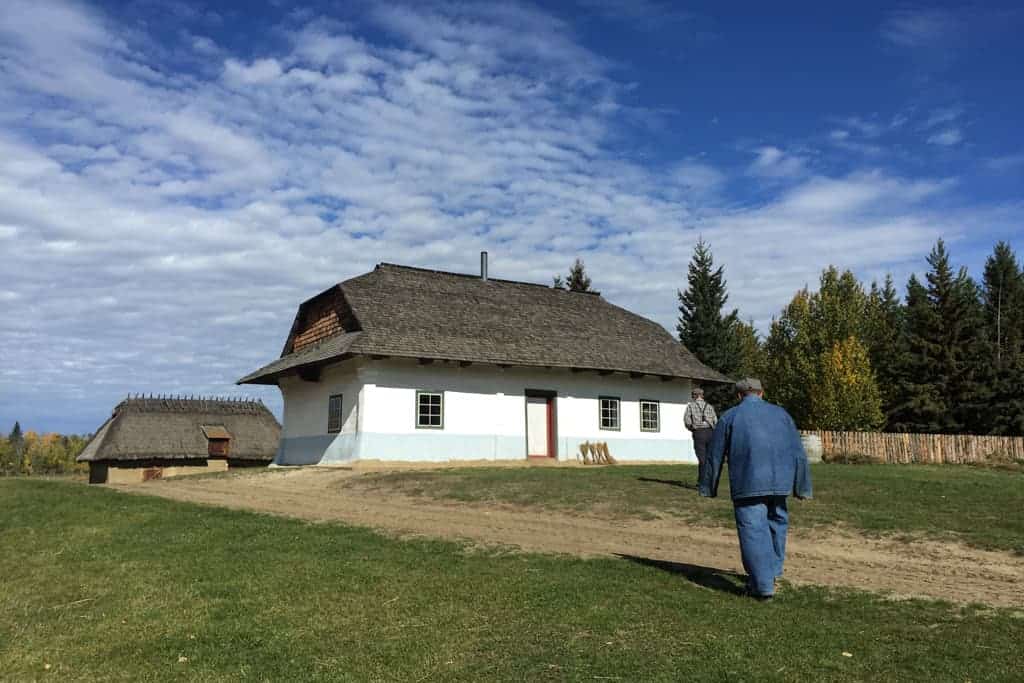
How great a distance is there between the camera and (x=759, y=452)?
7.81 metres

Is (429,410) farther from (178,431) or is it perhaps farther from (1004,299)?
(1004,299)

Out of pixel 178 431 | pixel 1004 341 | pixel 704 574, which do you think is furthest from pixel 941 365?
pixel 704 574

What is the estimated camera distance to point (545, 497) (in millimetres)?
15227

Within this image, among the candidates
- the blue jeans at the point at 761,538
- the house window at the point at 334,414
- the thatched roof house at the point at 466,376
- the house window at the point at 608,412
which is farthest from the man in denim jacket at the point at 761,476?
the house window at the point at 608,412

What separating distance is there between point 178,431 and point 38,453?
72533 millimetres

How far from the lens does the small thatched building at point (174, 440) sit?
4060cm

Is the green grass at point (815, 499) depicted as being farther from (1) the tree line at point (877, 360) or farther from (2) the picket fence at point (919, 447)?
(1) the tree line at point (877, 360)

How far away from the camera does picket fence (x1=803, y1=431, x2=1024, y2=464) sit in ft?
114

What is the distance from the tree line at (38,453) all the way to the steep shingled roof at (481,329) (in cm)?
6298

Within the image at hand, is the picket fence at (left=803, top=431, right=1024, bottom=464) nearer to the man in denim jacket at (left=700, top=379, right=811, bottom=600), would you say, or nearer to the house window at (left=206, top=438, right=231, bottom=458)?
the man in denim jacket at (left=700, top=379, right=811, bottom=600)

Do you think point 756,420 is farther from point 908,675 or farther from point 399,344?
point 399,344

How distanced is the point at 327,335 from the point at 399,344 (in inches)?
147

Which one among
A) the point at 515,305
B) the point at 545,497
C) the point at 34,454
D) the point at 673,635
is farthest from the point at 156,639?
the point at 34,454

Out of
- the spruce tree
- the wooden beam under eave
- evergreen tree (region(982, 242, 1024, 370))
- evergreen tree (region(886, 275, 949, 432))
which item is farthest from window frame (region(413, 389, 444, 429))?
the spruce tree
